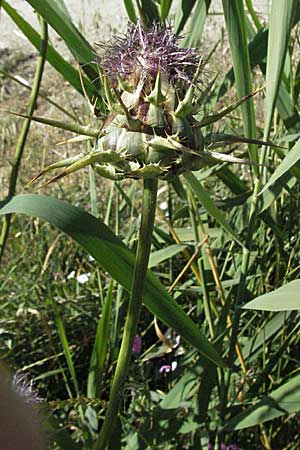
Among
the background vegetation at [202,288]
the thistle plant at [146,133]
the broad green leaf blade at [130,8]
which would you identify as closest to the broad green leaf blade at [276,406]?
the background vegetation at [202,288]

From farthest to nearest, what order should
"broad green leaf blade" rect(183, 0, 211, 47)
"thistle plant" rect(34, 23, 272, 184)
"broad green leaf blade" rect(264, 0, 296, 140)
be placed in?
"broad green leaf blade" rect(183, 0, 211, 47)
"broad green leaf blade" rect(264, 0, 296, 140)
"thistle plant" rect(34, 23, 272, 184)

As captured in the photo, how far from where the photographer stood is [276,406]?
961 millimetres

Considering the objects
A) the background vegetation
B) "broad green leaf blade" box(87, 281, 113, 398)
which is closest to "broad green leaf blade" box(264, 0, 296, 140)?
the background vegetation

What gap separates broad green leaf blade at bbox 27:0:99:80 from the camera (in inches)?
32.2

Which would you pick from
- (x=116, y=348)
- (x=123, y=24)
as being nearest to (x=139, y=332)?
(x=116, y=348)

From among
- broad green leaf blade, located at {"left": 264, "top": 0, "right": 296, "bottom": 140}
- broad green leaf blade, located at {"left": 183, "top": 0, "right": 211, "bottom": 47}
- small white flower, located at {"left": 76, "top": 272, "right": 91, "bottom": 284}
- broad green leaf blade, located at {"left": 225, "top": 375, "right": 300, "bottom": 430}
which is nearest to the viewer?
broad green leaf blade, located at {"left": 264, "top": 0, "right": 296, "bottom": 140}

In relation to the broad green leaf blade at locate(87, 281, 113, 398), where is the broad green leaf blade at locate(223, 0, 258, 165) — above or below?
above

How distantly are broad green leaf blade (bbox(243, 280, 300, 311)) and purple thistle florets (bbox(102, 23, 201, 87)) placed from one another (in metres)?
0.22

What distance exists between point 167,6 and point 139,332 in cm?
81

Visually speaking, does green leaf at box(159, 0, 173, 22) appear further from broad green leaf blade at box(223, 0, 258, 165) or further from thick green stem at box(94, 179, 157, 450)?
thick green stem at box(94, 179, 157, 450)

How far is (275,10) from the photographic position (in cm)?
82

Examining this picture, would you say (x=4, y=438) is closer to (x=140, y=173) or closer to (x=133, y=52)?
(x=140, y=173)

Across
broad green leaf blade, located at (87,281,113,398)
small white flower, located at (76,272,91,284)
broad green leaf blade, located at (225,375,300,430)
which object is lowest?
broad green leaf blade, located at (225,375,300,430)

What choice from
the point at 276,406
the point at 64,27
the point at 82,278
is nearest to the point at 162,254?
the point at 276,406
